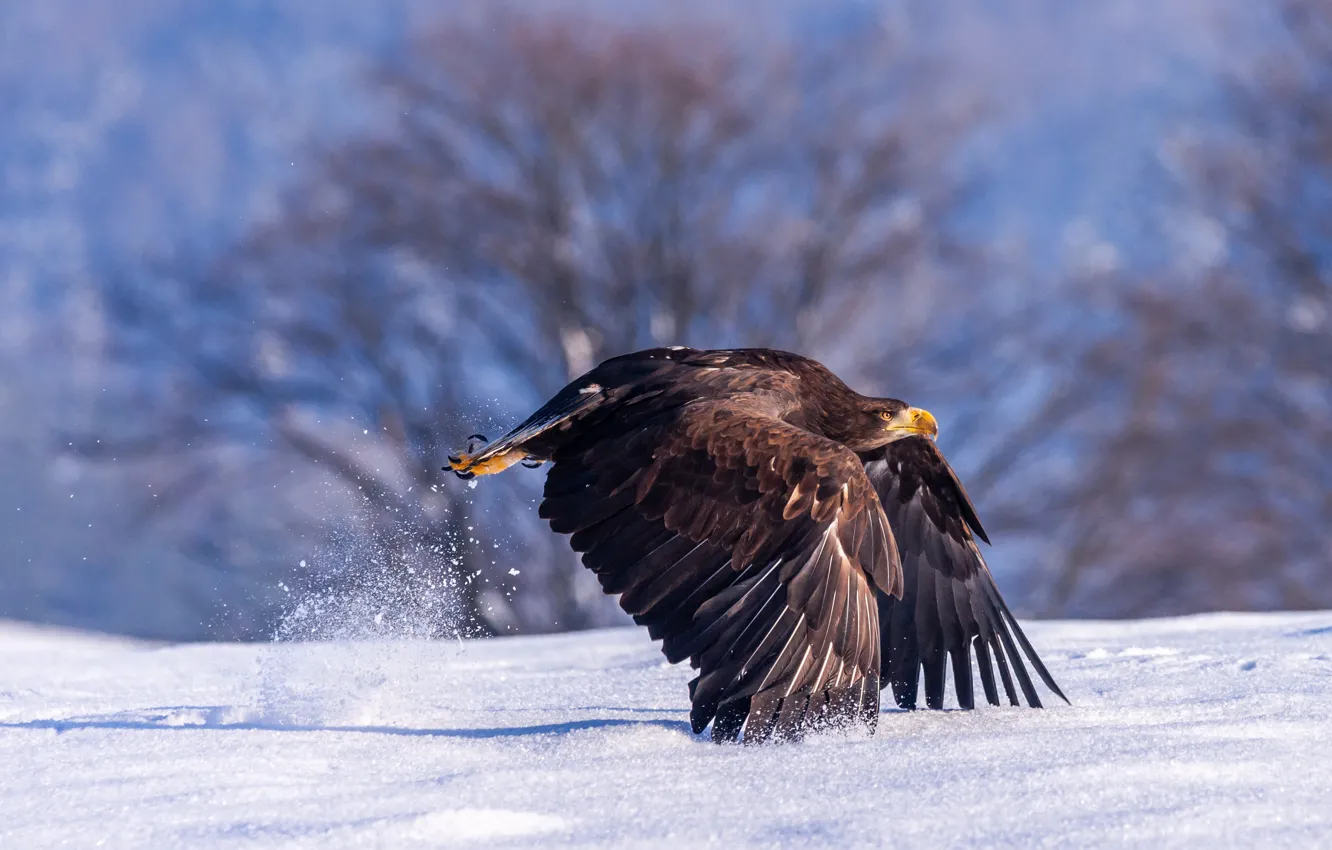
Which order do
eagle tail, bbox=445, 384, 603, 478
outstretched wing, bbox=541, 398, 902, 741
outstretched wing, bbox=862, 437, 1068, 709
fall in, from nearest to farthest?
outstretched wing, bbox=541, 398, 902, 741 < eagle tail, bbox=445, 384, 603, 478 < outstretched wing, bbox=862, 437, 1068, 709

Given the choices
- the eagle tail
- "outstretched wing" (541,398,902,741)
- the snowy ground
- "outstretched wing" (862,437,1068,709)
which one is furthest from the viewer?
"outstretched wing" (862,437,1068,709)

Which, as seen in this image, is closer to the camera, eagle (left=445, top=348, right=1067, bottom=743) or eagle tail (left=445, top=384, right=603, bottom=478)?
eagle (left=445, top=348, right=1067, bottom=743)

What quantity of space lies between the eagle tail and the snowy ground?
66 cm

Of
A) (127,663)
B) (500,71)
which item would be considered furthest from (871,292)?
(127,663)

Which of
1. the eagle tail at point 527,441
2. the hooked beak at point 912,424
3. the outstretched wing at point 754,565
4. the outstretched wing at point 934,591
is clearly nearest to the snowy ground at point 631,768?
the outstretched wing at point 754,565

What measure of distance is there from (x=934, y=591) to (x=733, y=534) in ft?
3.59

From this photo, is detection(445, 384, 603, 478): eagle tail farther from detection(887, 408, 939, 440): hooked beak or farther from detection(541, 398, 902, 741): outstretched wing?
detection(887, 408, 939, 440): hooked beak

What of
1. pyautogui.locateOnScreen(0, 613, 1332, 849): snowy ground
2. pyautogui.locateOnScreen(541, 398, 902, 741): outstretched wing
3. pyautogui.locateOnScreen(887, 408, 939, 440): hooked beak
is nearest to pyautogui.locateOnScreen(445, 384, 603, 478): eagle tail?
pyautogui.locateOnScreen(541, 398, 902, 741): outstretched wing

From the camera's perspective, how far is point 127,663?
606 centimetres

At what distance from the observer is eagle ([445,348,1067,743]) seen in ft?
10.8

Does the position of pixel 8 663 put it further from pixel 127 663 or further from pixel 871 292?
pixel 871 292

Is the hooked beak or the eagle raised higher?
the hooked beak

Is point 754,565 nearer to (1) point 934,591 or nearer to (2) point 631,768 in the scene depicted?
(2) point 631,768

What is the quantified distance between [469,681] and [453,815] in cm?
282
